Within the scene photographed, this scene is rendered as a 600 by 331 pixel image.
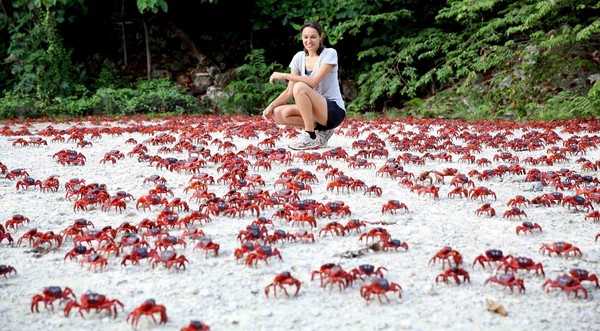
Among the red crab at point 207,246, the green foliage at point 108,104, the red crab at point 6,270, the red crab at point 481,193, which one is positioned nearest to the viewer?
the red crab at point 6,270

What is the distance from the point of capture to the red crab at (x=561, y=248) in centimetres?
417

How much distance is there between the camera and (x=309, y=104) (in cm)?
827

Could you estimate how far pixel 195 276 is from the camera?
3.99 metres

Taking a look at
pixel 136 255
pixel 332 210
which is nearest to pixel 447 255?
pixel 332 210

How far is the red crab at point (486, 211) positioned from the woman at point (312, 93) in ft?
10.9

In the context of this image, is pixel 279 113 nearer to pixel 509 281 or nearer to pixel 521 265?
pixel 521 265

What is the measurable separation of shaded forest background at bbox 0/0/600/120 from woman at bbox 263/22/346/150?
620 cm

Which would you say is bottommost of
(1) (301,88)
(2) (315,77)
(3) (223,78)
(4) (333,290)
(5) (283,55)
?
(4) (333,290)

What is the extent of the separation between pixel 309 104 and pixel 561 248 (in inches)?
181

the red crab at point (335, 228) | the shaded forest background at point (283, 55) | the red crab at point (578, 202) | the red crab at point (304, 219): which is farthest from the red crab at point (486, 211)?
the shaded forest background at point (283, 55)

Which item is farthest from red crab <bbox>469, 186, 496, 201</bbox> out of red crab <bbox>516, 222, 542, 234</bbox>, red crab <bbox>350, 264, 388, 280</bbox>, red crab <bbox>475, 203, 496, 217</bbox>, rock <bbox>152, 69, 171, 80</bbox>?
rock <bbox>152, 69, 171, 80</bbox>

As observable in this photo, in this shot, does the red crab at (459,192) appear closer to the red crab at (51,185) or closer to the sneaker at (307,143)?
the sneaker at (307,143)

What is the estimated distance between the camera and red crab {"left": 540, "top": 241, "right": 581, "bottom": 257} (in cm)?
417

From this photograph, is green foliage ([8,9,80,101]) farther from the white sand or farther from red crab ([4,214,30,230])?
red crab ([4,214,30,230])
